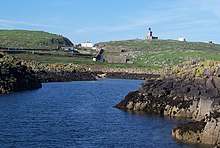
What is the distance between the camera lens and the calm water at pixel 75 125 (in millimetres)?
42594

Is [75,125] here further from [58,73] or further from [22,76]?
[58,73]

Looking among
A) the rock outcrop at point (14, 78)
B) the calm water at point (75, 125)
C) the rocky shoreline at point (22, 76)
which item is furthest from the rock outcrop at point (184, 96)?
the rocky shoreline at point (22, 76)

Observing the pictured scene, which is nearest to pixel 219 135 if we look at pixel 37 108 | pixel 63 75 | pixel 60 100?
pixel 37 108

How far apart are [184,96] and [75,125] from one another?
1592cm

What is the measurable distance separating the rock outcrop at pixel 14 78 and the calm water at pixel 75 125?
32.6 ft

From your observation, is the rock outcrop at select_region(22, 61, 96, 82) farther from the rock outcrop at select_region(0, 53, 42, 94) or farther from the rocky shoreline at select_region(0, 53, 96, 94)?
the rock outcrop at select_region(0, 53, 42, 94)

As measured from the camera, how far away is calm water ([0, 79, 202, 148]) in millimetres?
42594

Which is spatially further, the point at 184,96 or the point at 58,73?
the point at 58,73

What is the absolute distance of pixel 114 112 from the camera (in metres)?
63.5

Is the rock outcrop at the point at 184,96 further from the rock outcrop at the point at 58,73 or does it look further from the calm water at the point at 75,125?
the rock outcrop at the point at 58,73

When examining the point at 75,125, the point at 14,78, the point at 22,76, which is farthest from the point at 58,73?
the point at 75,125

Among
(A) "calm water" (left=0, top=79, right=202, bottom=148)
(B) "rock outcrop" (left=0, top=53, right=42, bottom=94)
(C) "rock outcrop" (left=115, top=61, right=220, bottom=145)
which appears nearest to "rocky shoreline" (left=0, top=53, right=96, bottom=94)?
(B) "rock outcrop" (left=0, top=53, right=42, bottom=94)

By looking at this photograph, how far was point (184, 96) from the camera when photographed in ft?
196

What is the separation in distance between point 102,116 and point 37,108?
11.0 metres
